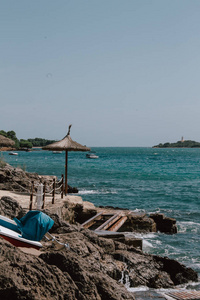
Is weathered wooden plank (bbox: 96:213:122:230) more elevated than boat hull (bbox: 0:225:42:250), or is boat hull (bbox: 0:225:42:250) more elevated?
boat hull (bbox: 0:225:42:250)

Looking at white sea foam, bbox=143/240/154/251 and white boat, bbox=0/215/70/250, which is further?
white sea foam, bbox=143/240/154/251

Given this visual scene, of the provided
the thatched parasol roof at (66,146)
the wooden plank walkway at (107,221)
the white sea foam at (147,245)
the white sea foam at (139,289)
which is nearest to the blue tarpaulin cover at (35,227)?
the white sea foam at (139,289)

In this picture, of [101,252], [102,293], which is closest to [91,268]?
[102,293]

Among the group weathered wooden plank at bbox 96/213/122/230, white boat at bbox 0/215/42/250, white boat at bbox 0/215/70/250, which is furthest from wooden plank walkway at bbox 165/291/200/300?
weathered wooden plank at bbox 96/213/122/230

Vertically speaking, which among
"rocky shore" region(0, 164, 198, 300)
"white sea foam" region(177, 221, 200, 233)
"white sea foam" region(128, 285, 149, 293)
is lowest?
"white sea foam" region(177, 221, 200, 233)

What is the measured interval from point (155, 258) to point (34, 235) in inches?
164

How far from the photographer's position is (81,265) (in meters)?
4.77

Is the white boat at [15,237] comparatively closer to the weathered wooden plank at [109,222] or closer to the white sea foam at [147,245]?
the weathered wooden plank at [109,222]

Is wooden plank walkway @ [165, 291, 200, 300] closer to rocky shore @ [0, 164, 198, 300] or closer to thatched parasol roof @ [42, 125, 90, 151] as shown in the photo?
rocky shore @ [0, 164, 198, 300]

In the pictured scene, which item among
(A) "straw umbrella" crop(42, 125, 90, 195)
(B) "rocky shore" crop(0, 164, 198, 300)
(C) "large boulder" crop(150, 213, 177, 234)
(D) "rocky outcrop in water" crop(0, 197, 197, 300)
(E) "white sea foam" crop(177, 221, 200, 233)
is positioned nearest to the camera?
(D) "rocky outcrop in water" crop(0, 197, 197, 300)

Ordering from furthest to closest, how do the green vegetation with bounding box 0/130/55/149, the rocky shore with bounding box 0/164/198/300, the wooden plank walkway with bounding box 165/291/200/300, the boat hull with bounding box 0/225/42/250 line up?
the green vegetation with bounding box 0/130/55/149 → the wooden plank walkway with bounding box 165/291/200/300 → the boat hull with bounding box 0/225/42/250 → the rocky shore with bounding box 0/164/198/300

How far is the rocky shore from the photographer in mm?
3904

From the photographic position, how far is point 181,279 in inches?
350

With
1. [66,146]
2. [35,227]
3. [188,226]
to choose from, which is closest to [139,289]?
[35,227]
